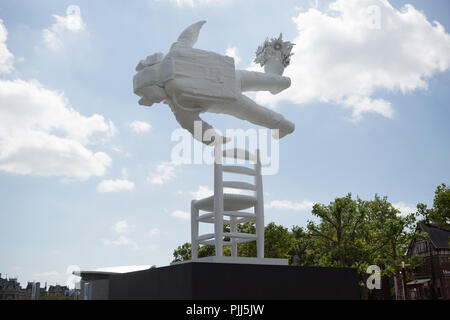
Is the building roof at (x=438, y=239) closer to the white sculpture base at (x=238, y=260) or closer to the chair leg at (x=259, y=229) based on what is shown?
the chair leg at (x=259, y=229)

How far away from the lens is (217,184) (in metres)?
5.96

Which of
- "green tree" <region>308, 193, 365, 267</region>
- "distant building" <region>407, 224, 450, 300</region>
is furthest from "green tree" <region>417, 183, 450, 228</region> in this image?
"distant building" <region>407, 224, 450, 300</region>

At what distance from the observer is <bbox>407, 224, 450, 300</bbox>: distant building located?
94.2ft

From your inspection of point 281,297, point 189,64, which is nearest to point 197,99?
point 189,64

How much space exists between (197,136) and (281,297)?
7.96ft

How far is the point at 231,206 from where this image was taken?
6332 millimetres

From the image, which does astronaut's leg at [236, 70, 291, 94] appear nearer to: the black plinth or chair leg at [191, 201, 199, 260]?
chair leg at [191, 201, 199, 260]

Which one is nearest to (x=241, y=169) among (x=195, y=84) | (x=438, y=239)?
(x=195, y=84)

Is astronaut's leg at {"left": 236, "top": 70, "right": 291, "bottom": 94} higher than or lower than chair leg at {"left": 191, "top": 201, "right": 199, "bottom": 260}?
higher

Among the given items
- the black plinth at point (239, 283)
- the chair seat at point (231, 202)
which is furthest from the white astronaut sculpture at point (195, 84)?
the black plinth at point (239, 283)

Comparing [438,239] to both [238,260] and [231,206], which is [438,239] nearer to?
[231,206]

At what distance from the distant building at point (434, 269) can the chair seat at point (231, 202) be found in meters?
25.8
